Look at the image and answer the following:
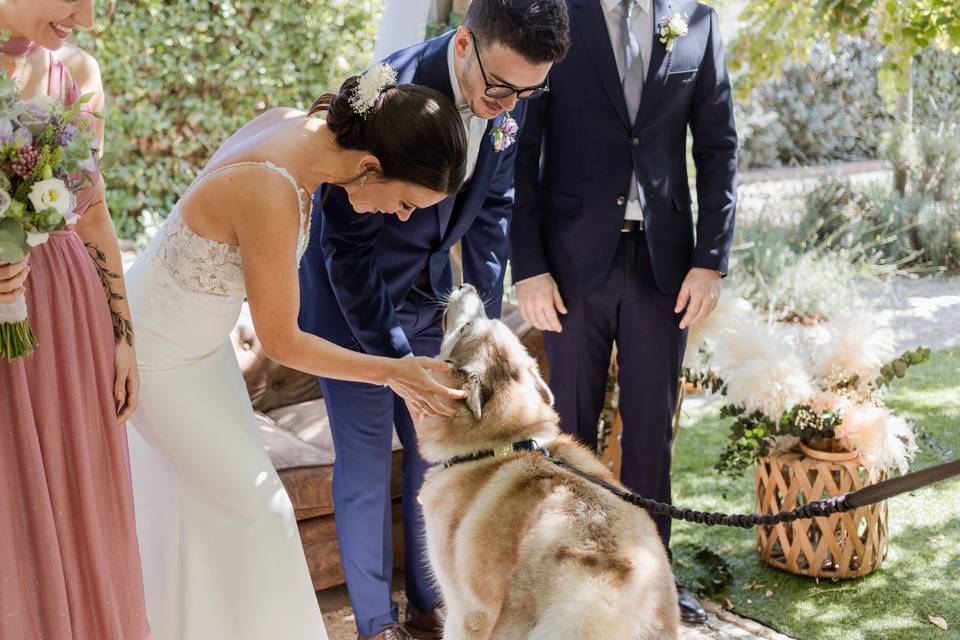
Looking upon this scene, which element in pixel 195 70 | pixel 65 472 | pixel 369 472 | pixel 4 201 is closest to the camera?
pixel 4 201

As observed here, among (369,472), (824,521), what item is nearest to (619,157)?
(369,472)

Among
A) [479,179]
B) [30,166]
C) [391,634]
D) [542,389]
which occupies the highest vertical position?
[30,166]

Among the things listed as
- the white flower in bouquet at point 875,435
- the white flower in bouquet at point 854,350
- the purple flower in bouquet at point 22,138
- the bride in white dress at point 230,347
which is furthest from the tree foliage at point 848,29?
the purple flower in bouquet at point 22,138

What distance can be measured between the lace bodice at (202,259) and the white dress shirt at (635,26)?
57.6 inches

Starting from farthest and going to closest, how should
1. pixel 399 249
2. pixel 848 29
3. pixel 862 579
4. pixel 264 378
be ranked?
pixel 848 29, pixel 264 378, pixel 862 579, pixel 399 249

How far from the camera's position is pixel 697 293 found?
3.51 metres

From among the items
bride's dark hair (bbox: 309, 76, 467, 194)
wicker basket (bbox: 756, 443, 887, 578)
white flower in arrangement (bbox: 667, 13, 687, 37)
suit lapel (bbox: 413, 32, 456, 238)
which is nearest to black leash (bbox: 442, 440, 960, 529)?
bride's dark hair (bbox: 309, 76, 467, 194)

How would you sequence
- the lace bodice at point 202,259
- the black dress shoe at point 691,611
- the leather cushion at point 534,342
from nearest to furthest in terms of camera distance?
the lace bodice at point 202,259 < the black dress shoe at point 691,611 < the leather cushion at point 534,342

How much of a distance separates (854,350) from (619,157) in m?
→ 1.35

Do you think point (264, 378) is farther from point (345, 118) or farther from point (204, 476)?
point (345, 118)

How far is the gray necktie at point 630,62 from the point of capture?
347 centimetres

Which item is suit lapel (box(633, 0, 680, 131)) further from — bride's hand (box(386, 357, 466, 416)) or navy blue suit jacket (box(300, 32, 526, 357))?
bride's hand (box(386, 357, 466, 416))

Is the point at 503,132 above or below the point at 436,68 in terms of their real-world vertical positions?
below

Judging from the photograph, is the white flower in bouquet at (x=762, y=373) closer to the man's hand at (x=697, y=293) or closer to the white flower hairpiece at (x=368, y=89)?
the man's hand at (x=697, y=293)
